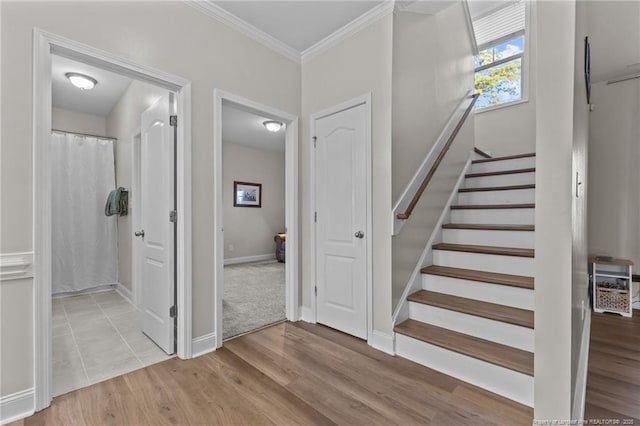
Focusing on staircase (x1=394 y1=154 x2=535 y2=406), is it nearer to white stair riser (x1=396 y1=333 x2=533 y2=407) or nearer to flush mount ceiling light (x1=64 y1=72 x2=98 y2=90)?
white stair riser (x1=396 y1=333 x2=533 y2=407)

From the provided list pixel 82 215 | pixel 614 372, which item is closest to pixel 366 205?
pixel 614 372

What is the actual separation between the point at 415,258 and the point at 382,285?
0.45m

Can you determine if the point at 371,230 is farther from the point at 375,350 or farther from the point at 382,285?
the point at 375,350

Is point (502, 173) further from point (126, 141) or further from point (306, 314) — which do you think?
point (126, 141)

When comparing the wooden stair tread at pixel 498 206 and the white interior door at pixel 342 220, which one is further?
the wooden stair tread at pixel 498 206

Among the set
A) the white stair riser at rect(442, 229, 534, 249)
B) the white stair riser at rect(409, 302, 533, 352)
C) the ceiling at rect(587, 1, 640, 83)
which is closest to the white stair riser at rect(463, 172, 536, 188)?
the white stair riser at rect(442, 229, 534, 249)

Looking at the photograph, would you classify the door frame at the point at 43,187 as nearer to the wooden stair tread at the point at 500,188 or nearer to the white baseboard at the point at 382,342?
the white baseboard at the point at 382,342

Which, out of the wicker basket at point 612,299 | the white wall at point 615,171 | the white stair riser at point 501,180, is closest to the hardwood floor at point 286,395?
the white stair riser at point 501,180

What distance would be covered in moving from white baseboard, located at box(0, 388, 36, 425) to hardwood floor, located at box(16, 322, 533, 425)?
0.05 m

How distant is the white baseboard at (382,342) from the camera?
229cm

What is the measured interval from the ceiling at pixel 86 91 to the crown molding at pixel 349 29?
2.17 meters

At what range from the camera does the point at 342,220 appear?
273 cm

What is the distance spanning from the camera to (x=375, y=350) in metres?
2.36

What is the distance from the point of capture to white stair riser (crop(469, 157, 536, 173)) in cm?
340
